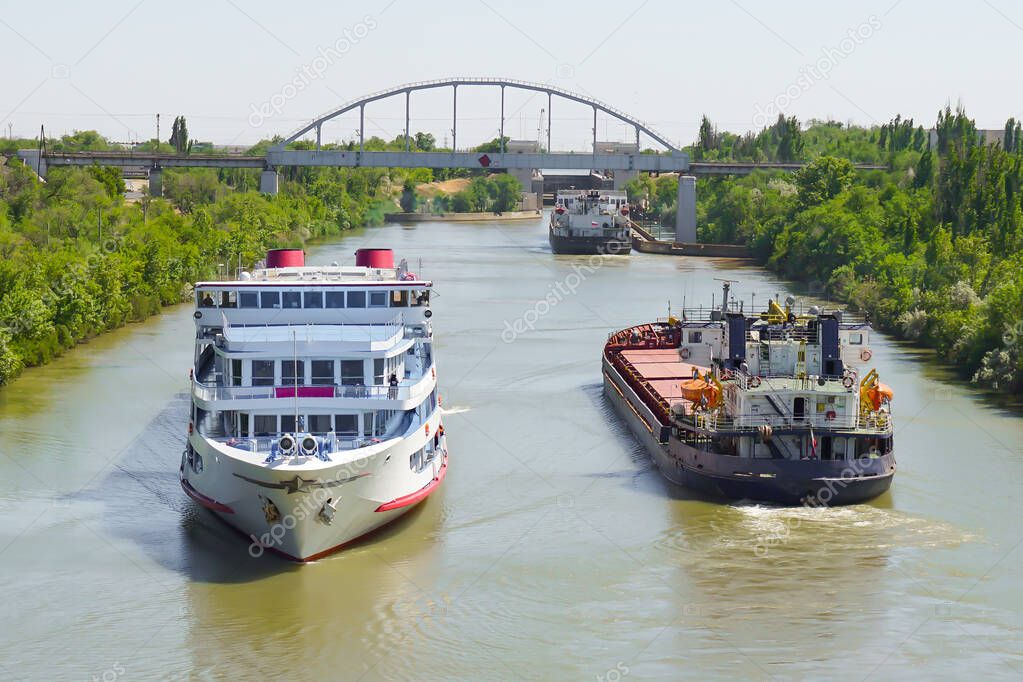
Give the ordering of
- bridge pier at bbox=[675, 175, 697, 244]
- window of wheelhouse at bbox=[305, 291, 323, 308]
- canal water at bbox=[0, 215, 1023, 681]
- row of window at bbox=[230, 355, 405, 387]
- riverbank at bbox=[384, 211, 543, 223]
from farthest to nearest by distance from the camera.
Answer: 1. riverbank at bbox=[384, 211, 543, 223]
2. bridge pier at bbox=[675, 175, 697, 244]
3. window of wheelhouse at bbox=[305, 291, 323, 308]
4. row of window at bbox=[230, 355, 405, 387]
5. canal water at bbox=[0, 215, 1023, 681]

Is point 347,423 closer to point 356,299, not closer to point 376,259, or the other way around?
point 356,299

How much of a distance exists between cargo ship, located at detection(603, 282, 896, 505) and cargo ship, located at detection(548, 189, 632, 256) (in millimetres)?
57852

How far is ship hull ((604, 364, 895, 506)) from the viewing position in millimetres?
27172

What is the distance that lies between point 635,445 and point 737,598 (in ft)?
34.9

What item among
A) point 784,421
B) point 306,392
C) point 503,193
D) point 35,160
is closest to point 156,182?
point 35,160

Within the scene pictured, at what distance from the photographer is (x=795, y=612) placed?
22234mm

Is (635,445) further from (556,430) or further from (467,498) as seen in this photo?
(467,498)

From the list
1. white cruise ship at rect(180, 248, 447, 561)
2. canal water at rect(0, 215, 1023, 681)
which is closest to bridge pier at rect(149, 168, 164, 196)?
canal water at rect(0, 215, 1023, 681)

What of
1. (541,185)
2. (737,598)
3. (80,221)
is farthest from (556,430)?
(541,185)

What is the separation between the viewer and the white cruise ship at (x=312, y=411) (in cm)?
2358

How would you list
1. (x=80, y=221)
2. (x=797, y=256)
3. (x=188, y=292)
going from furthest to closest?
(x=797, y=256) → (x=80, y=221) → (x=188, y=292)

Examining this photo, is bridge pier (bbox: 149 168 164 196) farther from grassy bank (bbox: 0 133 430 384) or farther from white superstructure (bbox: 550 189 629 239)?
white superstructure (bbox: 550 189 629 239)

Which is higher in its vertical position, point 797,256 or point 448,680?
point 797,256

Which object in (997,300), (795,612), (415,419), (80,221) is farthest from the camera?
(80,221)
